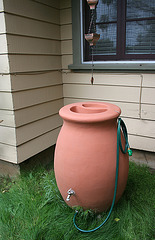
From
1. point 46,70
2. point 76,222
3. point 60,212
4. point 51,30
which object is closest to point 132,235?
point 76,222

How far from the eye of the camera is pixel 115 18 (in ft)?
9.61

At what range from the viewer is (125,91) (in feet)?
9.78

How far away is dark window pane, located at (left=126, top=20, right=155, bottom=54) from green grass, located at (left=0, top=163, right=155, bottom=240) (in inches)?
64.8

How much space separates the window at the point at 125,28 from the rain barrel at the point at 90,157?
1381mm

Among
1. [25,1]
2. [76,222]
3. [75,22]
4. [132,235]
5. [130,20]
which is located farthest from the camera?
[75,22]

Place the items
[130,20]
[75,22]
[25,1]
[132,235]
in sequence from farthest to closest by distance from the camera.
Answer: [75,22] → [130,20] → [25,1] → [132,235]

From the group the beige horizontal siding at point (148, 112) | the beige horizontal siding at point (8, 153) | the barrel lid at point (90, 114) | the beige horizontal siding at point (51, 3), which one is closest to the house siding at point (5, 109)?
the beige horizontal siding at point (8, 153)

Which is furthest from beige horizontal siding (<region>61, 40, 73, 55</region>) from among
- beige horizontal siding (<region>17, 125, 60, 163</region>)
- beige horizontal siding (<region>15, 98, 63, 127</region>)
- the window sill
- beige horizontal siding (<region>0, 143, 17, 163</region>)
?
beige horizontal siding (<region>0, 143, 17, 163</region>)

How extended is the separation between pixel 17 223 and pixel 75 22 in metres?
2.61

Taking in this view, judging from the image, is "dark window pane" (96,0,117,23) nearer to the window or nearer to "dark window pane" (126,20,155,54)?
the window

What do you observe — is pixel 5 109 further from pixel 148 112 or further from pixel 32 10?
pixel 148 112

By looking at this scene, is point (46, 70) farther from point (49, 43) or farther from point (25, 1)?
point (25, 1)

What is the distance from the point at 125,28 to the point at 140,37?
0.77 ft

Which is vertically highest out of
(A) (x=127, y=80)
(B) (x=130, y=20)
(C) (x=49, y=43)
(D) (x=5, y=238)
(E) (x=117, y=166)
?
(B) (x=130, y=20)
